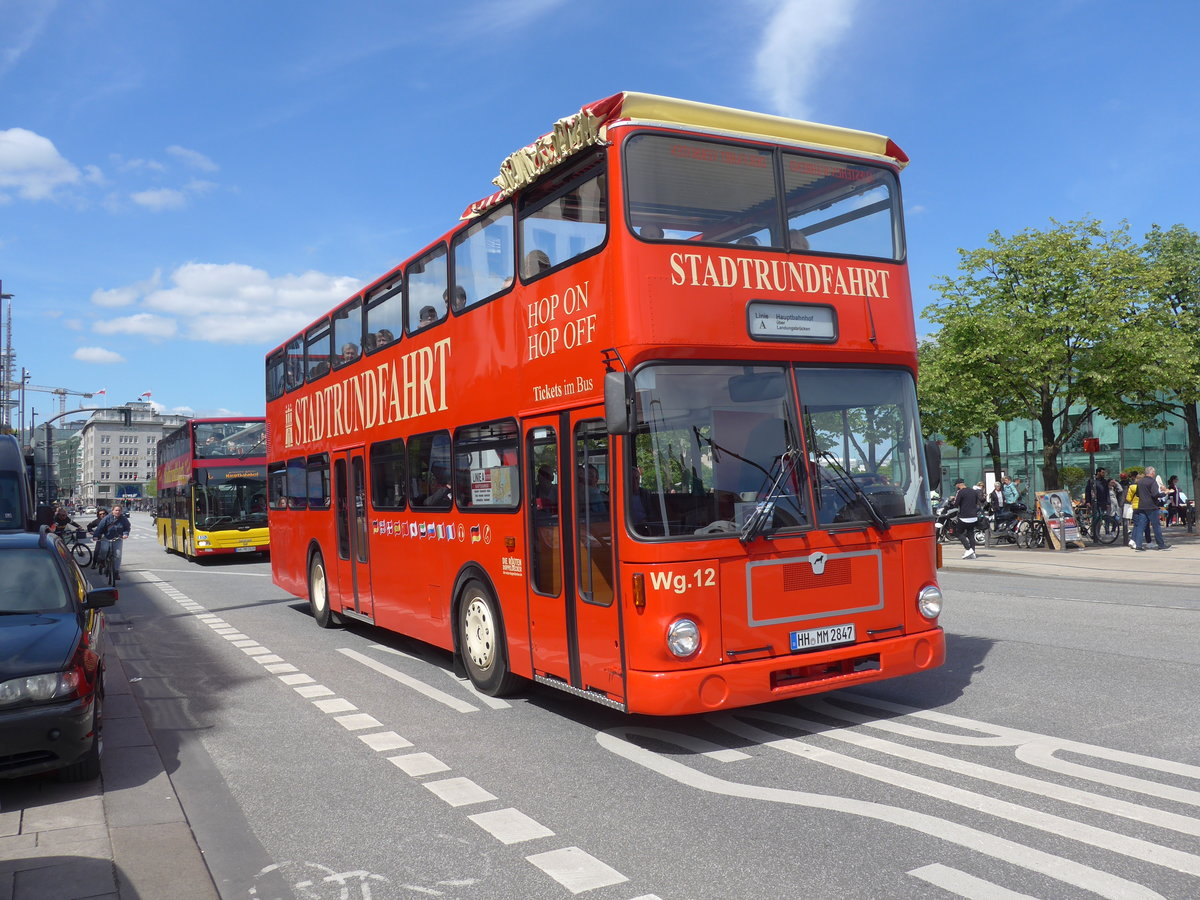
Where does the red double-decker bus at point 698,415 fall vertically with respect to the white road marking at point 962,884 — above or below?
above

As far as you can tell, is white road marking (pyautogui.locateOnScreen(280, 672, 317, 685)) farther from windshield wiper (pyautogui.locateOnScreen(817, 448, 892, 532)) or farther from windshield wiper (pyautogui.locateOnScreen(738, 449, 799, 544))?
windshield wiper (pyautogui.locateOnScreen(817, 448, 892, 532))

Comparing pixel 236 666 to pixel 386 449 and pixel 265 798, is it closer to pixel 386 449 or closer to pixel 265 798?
pixel 386 449

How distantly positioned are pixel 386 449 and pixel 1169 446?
126 feet

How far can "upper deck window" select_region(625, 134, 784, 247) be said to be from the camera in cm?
666

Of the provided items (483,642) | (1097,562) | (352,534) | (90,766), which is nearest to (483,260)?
(483,642)

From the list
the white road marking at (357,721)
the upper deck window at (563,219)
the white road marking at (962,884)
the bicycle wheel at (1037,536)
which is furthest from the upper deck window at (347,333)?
the bicycle wheel at (1037,536)

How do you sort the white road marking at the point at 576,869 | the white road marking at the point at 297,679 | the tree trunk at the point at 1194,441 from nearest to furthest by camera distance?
the white road marking at the point at 576,869
the white road marking at the point at 297,679
the tree trunk at the point at 1194,441

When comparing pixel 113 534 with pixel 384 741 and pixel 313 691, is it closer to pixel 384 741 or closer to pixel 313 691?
pixel 313 691

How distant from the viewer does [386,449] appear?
37.1 ft

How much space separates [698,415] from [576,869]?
282cm

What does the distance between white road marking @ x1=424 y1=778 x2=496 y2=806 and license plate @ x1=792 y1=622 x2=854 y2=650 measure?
6.90ft

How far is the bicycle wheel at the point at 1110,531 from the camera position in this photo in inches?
1025

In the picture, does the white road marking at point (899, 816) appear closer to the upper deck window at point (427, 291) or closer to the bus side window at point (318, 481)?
the upper deck window at point (427, 291)

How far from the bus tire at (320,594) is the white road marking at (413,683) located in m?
1.96
